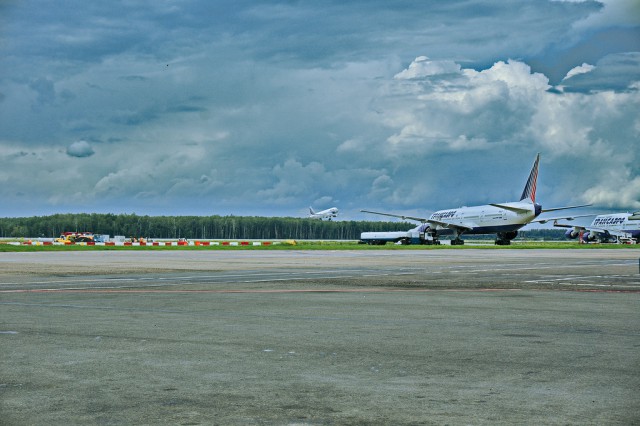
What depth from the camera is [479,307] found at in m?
16.3

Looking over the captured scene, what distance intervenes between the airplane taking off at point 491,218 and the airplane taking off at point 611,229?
78.3ft

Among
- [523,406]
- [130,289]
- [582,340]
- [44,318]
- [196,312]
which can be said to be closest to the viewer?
[523,406]

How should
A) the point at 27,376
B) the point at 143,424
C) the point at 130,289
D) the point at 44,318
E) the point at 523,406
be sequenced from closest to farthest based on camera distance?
the point at 143,424 < the point at 523,406 < the point at 27,376 < the point at 44,318 < the point at 130,289

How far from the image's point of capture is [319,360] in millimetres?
9352

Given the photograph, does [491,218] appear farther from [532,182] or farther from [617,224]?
[617,224]

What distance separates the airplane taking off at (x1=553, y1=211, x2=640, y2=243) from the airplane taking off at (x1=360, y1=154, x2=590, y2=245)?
78.3 feet

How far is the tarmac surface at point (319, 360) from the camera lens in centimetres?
675

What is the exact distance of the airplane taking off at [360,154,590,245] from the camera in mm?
103312

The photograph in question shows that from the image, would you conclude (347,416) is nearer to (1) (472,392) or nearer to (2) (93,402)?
(1) (472,392)

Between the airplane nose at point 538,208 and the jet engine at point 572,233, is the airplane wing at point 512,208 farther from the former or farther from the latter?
the jet engine at point 572,233

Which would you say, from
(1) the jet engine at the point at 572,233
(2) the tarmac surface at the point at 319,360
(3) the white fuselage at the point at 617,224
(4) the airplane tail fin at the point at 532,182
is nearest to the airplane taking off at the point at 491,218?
(4) the airplane tail fin at the point at 532,182

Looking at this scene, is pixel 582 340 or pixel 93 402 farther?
pixel 582 340

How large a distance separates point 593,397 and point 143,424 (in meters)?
4.22

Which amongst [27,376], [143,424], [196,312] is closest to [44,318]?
[196,312]
